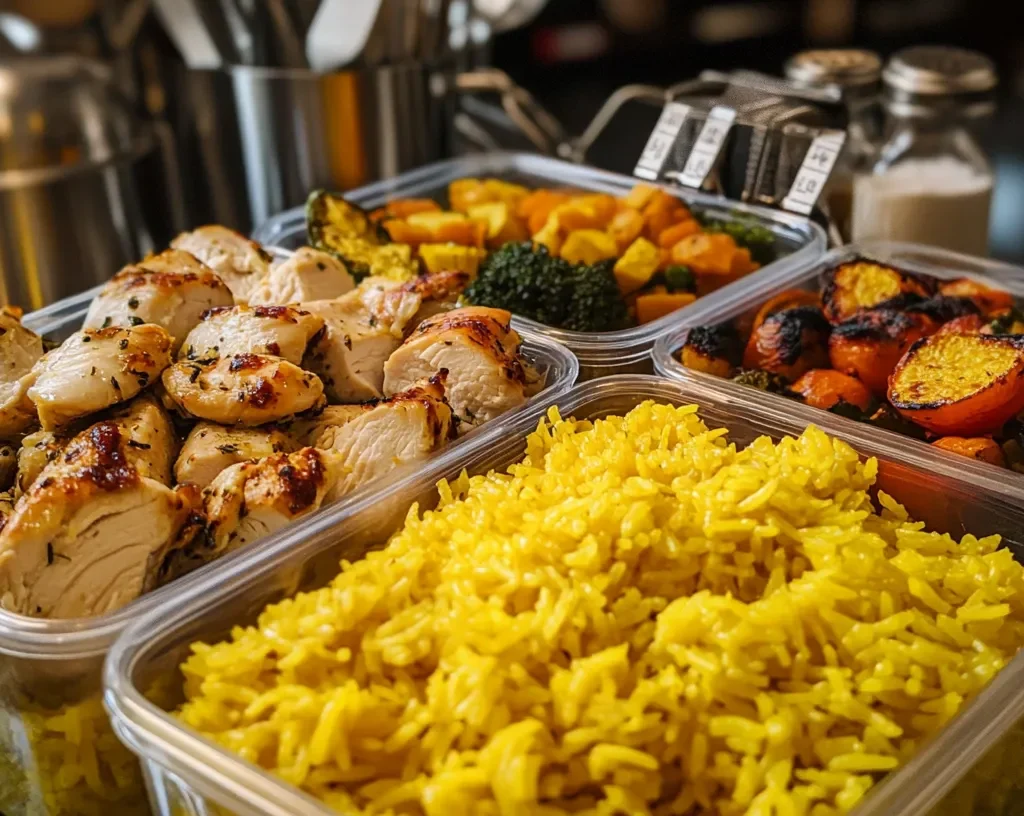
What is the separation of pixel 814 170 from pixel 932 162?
406 millimetres

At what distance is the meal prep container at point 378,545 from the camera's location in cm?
92

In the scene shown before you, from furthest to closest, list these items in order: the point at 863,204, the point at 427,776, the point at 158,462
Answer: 1. the point at 863,204
2. the point at 158,462
3. the point at 427,776

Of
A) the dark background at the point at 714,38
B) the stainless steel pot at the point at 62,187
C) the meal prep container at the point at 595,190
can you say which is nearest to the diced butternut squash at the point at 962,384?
the meal prep container at the point at 595,190

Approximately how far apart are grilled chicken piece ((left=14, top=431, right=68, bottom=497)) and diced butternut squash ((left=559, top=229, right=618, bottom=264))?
1049mm

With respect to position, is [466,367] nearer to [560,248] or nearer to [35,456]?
[35,456]

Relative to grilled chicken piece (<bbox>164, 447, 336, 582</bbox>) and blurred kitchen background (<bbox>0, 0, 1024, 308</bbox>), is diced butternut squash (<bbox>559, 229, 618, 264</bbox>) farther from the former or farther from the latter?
grilled chicken piece (<bbox>164, 447, 336, 582</bbox>)

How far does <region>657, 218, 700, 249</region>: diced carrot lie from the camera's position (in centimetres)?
219

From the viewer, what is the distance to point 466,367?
152cm

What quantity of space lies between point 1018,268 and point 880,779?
1.38 m

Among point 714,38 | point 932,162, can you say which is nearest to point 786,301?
point 932,162

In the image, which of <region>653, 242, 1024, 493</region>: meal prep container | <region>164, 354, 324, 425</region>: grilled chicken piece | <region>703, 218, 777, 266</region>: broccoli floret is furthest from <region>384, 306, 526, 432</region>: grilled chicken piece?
<region>703, 218, 777, 266</region>: broccoli floret

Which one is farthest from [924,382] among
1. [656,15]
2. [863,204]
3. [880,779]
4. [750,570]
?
[656,15]

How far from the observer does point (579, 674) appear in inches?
37.6

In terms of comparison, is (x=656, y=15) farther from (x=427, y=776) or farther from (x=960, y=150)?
(x=427, y=776)
